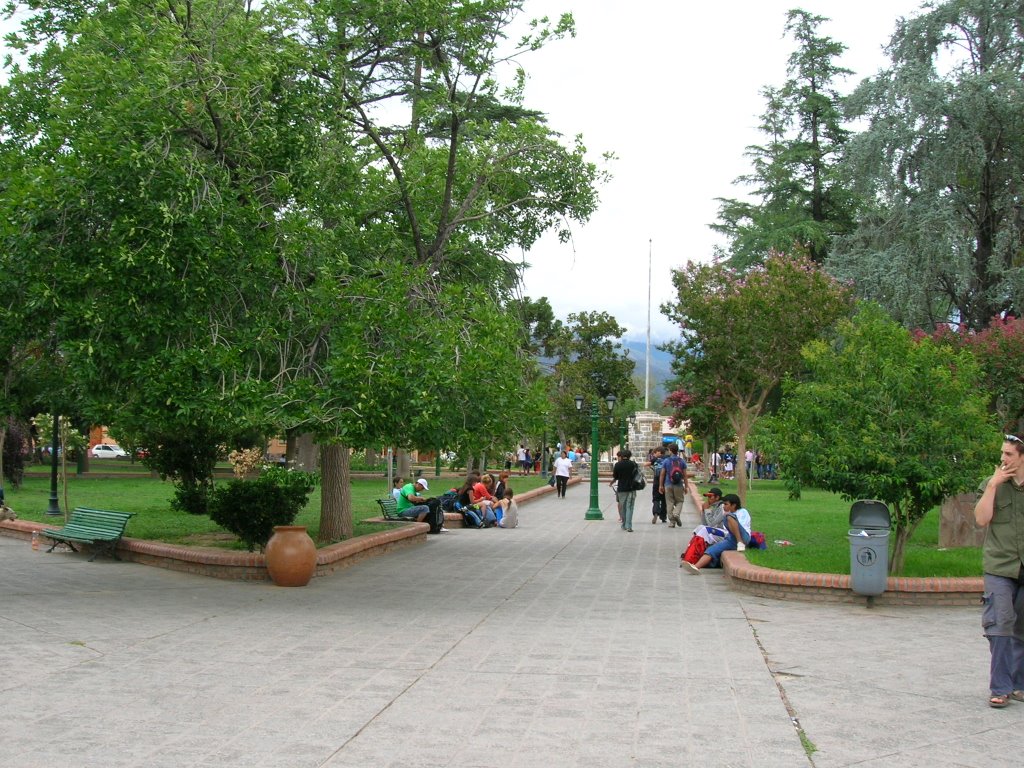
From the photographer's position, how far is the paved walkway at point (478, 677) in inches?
222

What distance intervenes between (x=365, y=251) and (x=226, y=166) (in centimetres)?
385

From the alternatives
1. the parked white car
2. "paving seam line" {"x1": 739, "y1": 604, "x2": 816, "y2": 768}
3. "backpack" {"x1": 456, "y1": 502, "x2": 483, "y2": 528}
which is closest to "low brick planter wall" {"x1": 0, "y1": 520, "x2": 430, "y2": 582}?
"backpack" {"x1": 456, "y1": 502, "x2": 483, "y2": 528}

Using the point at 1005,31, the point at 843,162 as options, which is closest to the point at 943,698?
the point at 843,162

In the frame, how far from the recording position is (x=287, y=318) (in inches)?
460

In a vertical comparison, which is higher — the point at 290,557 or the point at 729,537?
the point at 729,537

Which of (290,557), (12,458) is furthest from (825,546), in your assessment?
(12,458)

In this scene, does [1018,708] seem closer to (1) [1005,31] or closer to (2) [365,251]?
(2) [365,251]

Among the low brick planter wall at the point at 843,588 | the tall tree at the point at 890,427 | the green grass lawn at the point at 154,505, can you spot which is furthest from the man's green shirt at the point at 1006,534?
the green grass lawn at the point at 154,505

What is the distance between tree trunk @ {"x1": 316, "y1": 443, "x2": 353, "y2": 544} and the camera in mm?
16125

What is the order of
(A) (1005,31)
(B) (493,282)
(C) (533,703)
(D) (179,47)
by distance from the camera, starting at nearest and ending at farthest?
(C) (533,703)
(D) (179,47)
(B) (493,282)
(A) (1005,31)

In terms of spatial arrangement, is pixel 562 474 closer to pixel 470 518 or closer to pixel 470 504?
pixel 470 504

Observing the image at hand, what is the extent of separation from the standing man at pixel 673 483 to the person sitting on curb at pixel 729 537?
7.95m

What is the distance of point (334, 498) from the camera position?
16234mm

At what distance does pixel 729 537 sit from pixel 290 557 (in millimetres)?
5766
